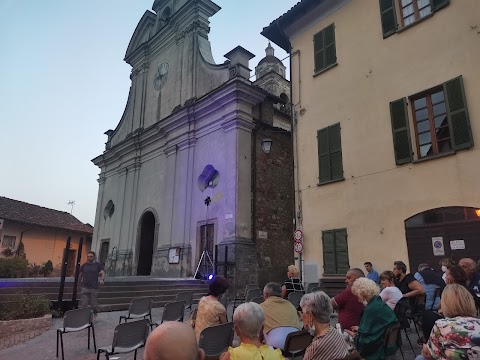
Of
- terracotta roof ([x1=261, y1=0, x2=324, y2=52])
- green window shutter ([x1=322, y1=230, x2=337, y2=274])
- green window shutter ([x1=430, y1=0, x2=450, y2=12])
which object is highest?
terracotta roof ([x1=261, y1=0, x2=324, y2=52])

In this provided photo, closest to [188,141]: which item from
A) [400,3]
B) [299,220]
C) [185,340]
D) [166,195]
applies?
[166,195]

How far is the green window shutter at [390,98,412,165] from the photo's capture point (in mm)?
8930

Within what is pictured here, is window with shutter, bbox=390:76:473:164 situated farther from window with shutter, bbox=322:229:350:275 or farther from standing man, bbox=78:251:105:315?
standing man, bbox=78:251:105:315

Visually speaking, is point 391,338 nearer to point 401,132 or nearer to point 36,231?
point 401,132

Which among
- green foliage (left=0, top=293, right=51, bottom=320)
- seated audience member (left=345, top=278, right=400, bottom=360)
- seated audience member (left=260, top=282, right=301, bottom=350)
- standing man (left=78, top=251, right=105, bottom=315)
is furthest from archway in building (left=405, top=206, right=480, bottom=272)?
green foliage (left=0, top=293, right=51, bottom=320)

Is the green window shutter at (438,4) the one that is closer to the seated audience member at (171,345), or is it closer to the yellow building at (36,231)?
the seated audience member at (171,345)

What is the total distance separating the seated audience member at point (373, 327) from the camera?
370 cm

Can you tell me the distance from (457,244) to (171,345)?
821 cm

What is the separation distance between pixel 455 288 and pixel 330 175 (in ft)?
25.2

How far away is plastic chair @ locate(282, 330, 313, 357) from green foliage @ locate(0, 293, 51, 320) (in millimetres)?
6467

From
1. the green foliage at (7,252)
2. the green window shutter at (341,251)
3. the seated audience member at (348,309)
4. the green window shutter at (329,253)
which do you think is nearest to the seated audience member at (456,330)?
the seated audience member at (348,309)

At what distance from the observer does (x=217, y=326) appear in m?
3.90

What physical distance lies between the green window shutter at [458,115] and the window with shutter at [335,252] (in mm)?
3679

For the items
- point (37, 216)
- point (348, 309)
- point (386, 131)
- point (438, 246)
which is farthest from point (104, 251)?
point (348, 309)
